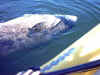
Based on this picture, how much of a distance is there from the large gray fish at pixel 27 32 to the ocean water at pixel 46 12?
0.16 m

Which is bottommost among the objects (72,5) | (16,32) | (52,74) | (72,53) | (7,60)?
(52,74)

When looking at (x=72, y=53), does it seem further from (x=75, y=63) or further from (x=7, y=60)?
(x=7, y=60)

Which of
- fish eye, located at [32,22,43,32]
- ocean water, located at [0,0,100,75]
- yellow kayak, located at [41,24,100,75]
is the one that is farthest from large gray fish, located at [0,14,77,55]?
yellow kayak, located at [41,24,100,75]

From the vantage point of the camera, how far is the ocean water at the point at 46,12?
416cm

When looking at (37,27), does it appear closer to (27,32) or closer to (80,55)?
(27,32)

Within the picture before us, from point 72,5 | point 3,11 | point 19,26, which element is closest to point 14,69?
point 19,26

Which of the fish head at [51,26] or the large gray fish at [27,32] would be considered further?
the fish head at [51,26]

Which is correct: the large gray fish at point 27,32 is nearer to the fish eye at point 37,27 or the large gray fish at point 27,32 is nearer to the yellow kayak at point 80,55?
the fish eye at point 37,27

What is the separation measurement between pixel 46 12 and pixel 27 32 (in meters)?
1.67

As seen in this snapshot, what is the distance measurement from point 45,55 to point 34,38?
0.48m

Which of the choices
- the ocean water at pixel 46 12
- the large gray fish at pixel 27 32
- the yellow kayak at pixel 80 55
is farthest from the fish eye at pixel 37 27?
the yellow kayak at pixel 80 55

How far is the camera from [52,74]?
2275 millimetres

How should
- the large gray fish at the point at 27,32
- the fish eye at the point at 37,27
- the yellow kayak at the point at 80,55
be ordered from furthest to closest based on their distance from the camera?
the fish eye at the point at 37,27 < the large gray fish at the point at 27,32 < the yellow kayak at the point at 80,55

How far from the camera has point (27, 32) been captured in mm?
4461
